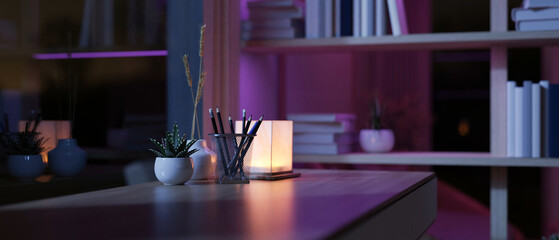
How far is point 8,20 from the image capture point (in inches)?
51.9

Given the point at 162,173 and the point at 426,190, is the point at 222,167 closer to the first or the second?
the point at 162,173

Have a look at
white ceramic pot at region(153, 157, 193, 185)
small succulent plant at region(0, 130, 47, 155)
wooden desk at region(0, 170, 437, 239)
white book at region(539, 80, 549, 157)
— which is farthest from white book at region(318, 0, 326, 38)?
small succulent plant at region(0, 130, 47, 155)

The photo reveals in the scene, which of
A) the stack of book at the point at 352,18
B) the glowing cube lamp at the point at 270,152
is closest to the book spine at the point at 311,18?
the stack of book at the point at 352,18

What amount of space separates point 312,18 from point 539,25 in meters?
0.86

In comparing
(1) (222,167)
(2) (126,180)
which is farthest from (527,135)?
(2) (126,180)

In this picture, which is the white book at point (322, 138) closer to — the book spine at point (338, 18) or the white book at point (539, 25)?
the book spine at point (338, 18)

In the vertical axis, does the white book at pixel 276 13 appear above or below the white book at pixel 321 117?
above

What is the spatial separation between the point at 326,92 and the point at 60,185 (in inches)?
93.9

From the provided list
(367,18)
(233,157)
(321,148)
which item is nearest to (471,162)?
(321,148)

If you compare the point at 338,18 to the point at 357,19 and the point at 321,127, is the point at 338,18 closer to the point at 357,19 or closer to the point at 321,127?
the point at 357,19

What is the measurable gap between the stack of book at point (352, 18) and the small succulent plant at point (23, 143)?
1.41 meters

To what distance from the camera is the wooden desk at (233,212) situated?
0.87 m

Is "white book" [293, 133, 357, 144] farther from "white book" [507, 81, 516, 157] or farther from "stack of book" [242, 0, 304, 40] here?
"white book" [507, 81, 516, 157]

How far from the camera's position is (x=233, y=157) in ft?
5.24
